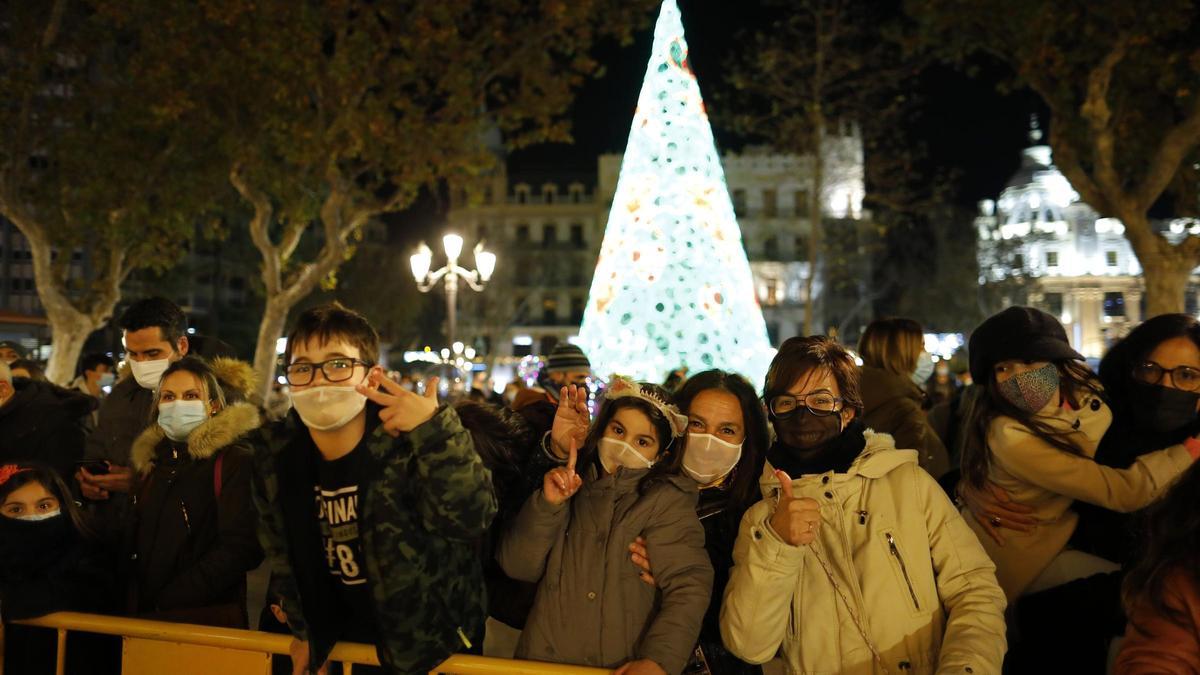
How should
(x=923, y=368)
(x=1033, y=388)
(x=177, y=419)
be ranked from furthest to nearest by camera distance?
(x=923, y=368), (x=177, y=419), (x=1033, y=388)

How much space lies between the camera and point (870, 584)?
8.95 ft

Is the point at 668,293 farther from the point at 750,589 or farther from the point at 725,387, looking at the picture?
the point at 750,589

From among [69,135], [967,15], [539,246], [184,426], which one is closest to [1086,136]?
[967,15]

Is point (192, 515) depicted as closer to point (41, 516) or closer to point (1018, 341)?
point (41, 516)

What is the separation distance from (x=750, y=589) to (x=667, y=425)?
2.16ft

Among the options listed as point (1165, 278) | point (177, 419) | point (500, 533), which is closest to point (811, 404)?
point (500, 533)

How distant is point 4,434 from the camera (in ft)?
17.0

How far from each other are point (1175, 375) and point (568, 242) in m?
59.0

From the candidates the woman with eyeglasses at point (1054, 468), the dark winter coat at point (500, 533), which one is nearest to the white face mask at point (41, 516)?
the dark winter coat at point (500, 533)

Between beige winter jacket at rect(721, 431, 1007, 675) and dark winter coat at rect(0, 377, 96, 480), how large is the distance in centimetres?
407

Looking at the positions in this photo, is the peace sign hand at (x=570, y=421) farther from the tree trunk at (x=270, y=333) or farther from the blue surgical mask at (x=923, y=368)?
the tree trunk at (x=270, y=333)

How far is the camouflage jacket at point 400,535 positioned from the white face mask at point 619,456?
0.54 m

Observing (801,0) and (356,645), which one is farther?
(801,0)

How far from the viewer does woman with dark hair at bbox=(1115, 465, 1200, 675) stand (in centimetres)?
194
